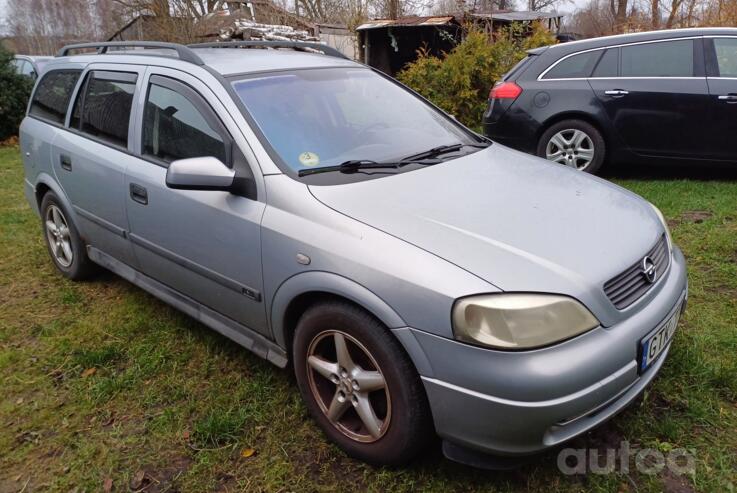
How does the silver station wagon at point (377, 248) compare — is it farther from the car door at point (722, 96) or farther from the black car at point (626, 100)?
the car door at point (722, 96)

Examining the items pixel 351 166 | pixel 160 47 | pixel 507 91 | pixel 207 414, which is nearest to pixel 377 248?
pixel 351 166

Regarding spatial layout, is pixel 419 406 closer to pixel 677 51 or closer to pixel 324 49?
pixel 324 49

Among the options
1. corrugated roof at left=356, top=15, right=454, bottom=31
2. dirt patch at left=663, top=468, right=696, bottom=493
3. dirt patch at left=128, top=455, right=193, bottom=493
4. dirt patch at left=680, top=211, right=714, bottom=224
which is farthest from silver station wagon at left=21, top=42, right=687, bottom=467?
corrugated roof at left=356, top=15, right=454, bottom=31

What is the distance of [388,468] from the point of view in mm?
2314

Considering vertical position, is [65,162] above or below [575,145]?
above

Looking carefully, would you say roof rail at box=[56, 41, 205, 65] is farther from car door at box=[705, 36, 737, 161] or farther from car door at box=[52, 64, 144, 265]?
car door at box=[705, 36, 737, 161]

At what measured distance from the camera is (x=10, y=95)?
11.3 meters

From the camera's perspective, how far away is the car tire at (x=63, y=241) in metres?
4.05

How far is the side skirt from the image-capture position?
2.71m

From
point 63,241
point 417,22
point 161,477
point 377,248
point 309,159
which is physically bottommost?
point 161,477

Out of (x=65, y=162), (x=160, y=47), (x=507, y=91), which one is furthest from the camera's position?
(x=507, y=91)

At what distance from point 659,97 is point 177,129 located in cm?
465

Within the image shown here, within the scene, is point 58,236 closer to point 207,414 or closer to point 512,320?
point 207,414

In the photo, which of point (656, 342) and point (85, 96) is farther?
point (85, 96)
